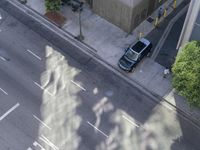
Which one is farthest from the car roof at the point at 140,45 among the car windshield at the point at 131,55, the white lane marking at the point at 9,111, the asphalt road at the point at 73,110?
the white lane marking at the point at 9,111

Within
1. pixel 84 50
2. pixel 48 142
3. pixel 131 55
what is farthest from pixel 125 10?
pixel 48 142

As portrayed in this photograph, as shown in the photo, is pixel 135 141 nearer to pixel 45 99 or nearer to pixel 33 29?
pixel 45 99

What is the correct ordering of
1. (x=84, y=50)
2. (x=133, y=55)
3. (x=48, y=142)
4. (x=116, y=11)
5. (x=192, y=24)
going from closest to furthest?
(x=48, y=142) → (x=192, y=24) → (x=133, y=55) → (x=84, y=50) → (x=116, y=11)

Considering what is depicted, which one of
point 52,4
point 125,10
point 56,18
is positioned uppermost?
point 125,10

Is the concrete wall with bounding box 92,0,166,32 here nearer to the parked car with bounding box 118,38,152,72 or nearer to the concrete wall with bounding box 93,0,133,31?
the concrete wall with bounding box 93,0,133,31

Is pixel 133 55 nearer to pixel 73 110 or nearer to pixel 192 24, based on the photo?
pixel 192 24

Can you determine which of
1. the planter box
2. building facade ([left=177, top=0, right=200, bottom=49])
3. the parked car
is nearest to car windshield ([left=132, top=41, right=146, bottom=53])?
the parked car

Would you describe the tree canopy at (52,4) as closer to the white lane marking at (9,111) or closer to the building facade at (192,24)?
the white lane marking at (9,111)
